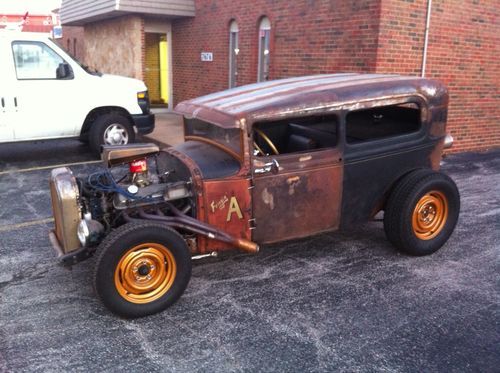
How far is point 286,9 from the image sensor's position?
999 centimetres

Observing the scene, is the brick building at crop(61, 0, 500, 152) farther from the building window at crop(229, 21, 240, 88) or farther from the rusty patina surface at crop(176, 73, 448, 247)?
the rusty patina surface at crop(176, 73, 448, 247)

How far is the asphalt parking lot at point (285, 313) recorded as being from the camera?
10.8 feet

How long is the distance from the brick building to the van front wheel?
3.53m

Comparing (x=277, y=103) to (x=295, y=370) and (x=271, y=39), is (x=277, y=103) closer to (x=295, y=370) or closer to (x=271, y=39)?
(x=295, y=370)

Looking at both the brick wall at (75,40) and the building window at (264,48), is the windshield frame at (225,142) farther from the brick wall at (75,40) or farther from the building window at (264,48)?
the brick wall at (75,40)

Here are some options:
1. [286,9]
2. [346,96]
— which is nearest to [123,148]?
[346,96]

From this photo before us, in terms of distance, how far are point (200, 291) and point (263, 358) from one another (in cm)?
110

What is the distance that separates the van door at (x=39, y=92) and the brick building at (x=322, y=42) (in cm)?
451

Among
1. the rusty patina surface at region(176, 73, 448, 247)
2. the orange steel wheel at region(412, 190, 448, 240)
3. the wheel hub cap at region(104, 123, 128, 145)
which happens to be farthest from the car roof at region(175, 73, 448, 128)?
the wheel hub cap at region(104, 123, 128, 145)

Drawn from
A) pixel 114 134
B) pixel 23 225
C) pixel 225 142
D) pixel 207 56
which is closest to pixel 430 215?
pixel 225 142

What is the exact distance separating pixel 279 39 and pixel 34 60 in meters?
4.94

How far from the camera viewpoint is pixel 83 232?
12.3ft

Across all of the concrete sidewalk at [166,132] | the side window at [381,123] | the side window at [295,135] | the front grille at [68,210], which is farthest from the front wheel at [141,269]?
the concrete sidewalk at [166,132]

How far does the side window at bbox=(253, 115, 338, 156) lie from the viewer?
4.61 m
